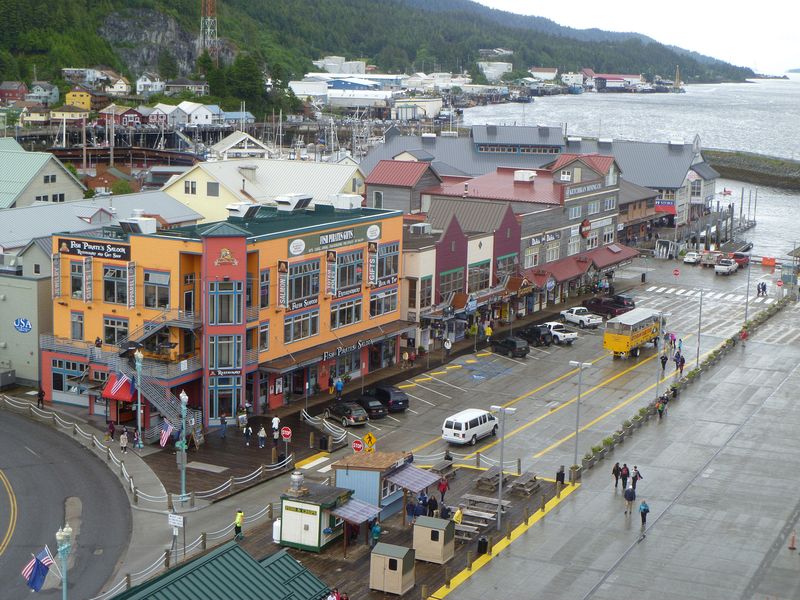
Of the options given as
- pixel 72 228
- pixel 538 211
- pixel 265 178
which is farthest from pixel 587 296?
pixel 72 228

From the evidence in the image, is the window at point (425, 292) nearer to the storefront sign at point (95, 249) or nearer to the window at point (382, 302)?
the window at point (382, 302)

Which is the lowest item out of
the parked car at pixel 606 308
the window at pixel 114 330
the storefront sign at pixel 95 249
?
the parked car at pixel 606 308

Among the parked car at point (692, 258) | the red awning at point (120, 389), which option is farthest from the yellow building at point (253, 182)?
the parked car at point (692, 258)

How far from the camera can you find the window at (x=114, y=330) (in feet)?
200

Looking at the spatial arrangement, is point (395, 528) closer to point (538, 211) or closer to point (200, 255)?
point (200, 255)

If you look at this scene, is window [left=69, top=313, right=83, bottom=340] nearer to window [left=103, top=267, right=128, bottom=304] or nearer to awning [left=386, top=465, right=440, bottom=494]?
window [left=103, top=267, right=128, bottom=304]

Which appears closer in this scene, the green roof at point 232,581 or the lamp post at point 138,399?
the green roof at point 232,581

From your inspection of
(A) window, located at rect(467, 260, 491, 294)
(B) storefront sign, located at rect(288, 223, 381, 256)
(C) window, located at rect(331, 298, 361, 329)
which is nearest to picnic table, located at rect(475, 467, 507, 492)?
(B) storefront sign, located at rect(288, 223, 381, 256)

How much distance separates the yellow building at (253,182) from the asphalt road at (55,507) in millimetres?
33261

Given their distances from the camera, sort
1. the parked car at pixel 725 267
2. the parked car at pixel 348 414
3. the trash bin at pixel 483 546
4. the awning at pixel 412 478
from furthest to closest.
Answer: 1. the parked car at pixel 725 267
2. the parked car at pixel 348 414
3. the awning at pixel 412 478
4. the trash bin at pixel 483 546

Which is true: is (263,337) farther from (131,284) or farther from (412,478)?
(412,478)

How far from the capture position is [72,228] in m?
76.7

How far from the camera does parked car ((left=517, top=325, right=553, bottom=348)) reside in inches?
3159

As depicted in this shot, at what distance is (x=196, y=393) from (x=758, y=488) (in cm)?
2670
